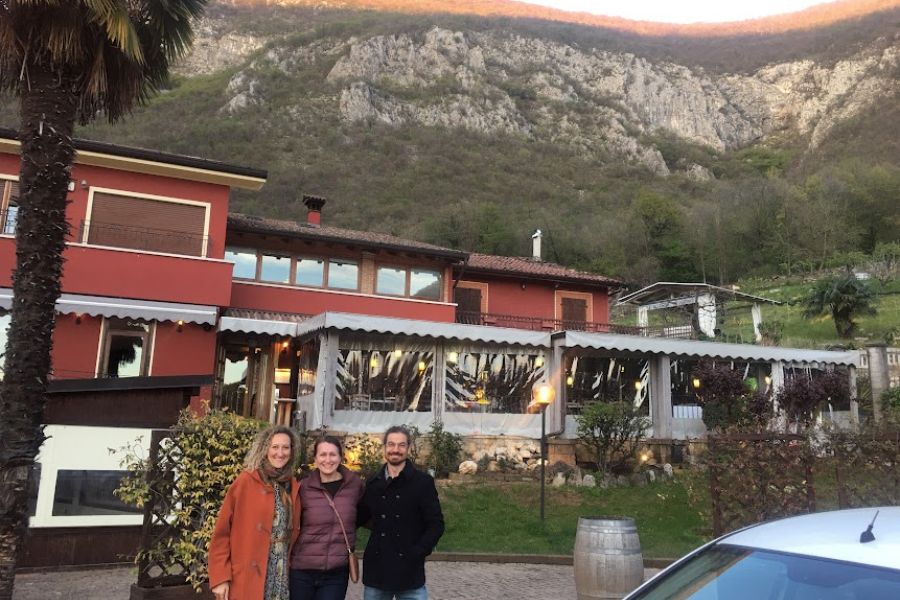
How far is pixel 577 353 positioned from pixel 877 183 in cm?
4868

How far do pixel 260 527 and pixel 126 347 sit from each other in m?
14.0

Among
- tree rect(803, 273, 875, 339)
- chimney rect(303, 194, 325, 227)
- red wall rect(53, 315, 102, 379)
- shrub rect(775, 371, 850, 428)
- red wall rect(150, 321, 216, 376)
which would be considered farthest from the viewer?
tree rect(803, 273, 875, 339)

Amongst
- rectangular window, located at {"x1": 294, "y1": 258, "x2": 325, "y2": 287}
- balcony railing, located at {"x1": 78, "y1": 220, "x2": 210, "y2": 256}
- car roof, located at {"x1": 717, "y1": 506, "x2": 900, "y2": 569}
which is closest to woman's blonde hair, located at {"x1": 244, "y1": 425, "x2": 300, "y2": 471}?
car roof, located at {"x1": 717, "y1": 506, "x2": 900, "y2": 569}

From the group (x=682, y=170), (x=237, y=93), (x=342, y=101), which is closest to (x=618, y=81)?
(x=682, y=170)

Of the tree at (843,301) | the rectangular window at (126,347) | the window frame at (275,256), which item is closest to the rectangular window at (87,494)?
the rectangular window at (126,347)

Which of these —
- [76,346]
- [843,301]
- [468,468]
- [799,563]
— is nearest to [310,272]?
[76,346]

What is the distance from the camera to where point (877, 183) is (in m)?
52.0

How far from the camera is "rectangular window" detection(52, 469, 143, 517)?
27.5 feet

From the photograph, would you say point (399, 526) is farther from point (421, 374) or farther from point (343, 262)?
point (343, 262)

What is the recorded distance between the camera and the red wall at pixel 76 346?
14766 mm

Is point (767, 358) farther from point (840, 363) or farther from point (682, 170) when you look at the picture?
point (682, 170)

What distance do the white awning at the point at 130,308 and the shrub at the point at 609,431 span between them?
373 inches

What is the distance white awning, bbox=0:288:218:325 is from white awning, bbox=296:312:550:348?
7.96 ft

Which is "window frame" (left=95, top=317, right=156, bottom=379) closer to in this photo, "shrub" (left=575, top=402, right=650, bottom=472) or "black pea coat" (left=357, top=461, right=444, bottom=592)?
"shrub" (left=575, top=402, right=650, bottom=472)
